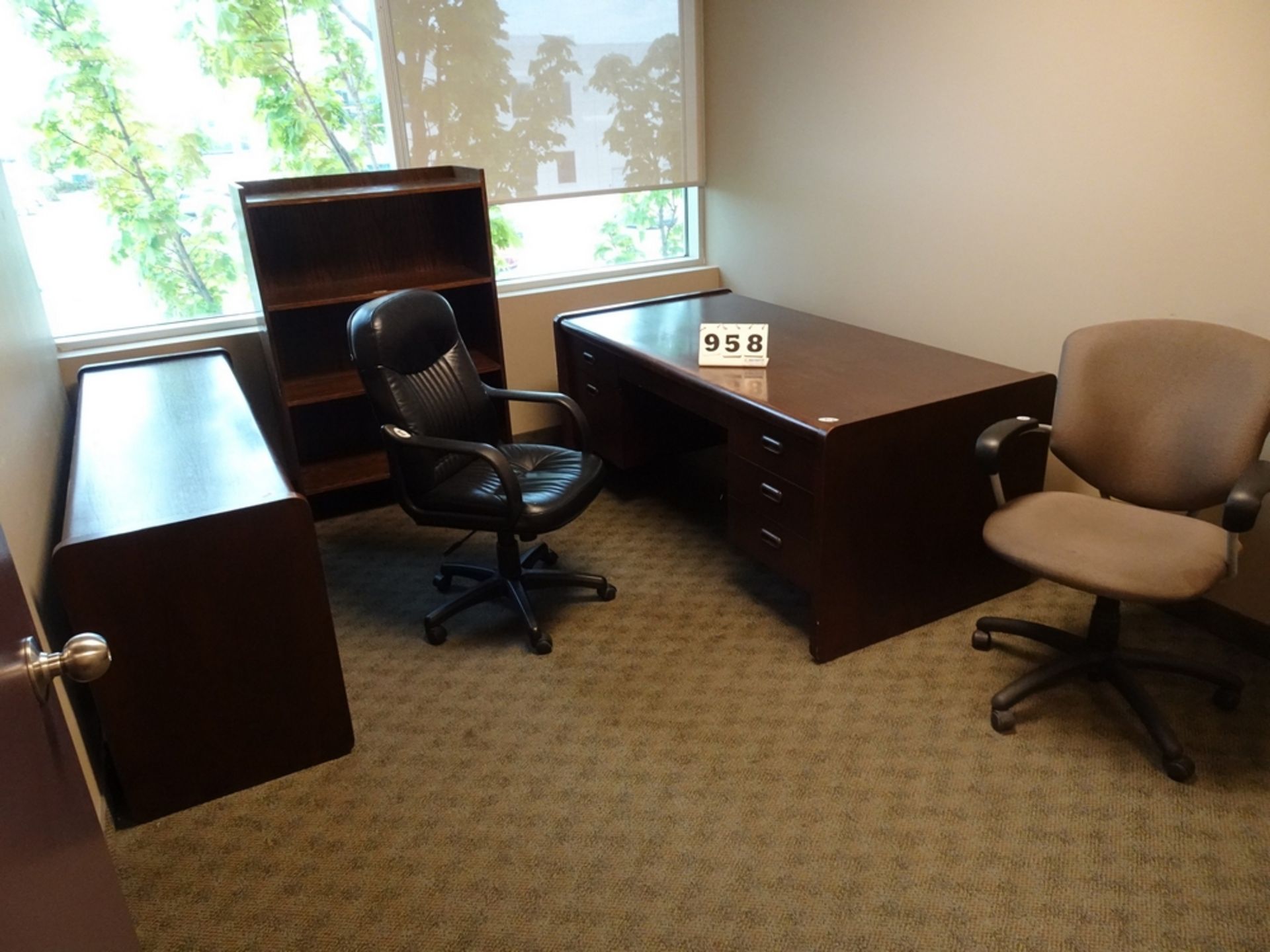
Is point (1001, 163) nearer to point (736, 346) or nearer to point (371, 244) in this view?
point (736, 346)

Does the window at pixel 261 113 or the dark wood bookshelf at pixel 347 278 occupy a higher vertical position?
the window at pixel 261 113

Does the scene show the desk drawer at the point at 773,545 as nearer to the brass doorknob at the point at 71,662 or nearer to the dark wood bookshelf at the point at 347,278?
the dark wood bookshelf at the point at 347,278

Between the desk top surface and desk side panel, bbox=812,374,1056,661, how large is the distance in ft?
0.18

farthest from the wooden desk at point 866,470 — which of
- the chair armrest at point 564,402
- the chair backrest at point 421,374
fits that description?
the chair backrest at point 421,374

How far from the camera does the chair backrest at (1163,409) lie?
2.07m

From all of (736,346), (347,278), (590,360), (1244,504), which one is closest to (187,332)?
(347,278)

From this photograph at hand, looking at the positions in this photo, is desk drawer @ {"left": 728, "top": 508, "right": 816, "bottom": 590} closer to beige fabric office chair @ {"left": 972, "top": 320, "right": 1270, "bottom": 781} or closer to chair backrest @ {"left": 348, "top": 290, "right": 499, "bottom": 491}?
beige fabric office chair @ {"left": 972, "top": 320, "right": 1270, "bottom": 781}

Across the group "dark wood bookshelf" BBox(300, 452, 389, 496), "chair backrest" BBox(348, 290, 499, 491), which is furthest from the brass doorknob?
"dark wood bookshelf" BBox(300, 452, 389, 496)

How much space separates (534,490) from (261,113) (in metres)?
1.91

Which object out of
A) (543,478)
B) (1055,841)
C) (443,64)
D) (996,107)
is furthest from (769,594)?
(443,64)

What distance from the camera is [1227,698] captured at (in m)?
2.22

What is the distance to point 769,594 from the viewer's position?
2.84 m

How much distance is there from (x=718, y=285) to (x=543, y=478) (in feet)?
6.37

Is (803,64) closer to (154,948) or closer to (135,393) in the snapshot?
(135,393)
